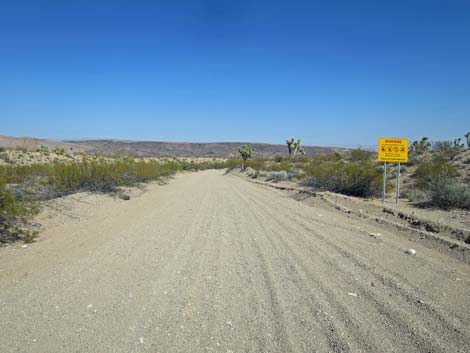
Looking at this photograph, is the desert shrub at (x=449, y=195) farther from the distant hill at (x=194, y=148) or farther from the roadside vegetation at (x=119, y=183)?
the distant hill at (x=194, y=148)

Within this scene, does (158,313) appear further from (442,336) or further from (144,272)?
(442,336)

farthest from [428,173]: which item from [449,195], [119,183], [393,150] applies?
[119,183]

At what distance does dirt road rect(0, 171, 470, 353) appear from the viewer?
4113mm

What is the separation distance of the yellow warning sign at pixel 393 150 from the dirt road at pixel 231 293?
576 centimetres

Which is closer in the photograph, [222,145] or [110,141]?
[110,141]

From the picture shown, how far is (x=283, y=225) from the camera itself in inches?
424

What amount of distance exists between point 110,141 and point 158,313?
17370cm

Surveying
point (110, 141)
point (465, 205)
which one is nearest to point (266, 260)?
point (465, 205)

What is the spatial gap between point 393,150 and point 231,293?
1169 cm

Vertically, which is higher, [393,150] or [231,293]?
[393,150]

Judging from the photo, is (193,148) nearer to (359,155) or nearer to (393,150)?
(359,155)

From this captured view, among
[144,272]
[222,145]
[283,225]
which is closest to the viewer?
[144,272]

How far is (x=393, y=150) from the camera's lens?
14648mm

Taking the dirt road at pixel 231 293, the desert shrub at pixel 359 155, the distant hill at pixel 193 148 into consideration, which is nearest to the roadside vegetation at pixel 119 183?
the dirt road at pixel 231 293
